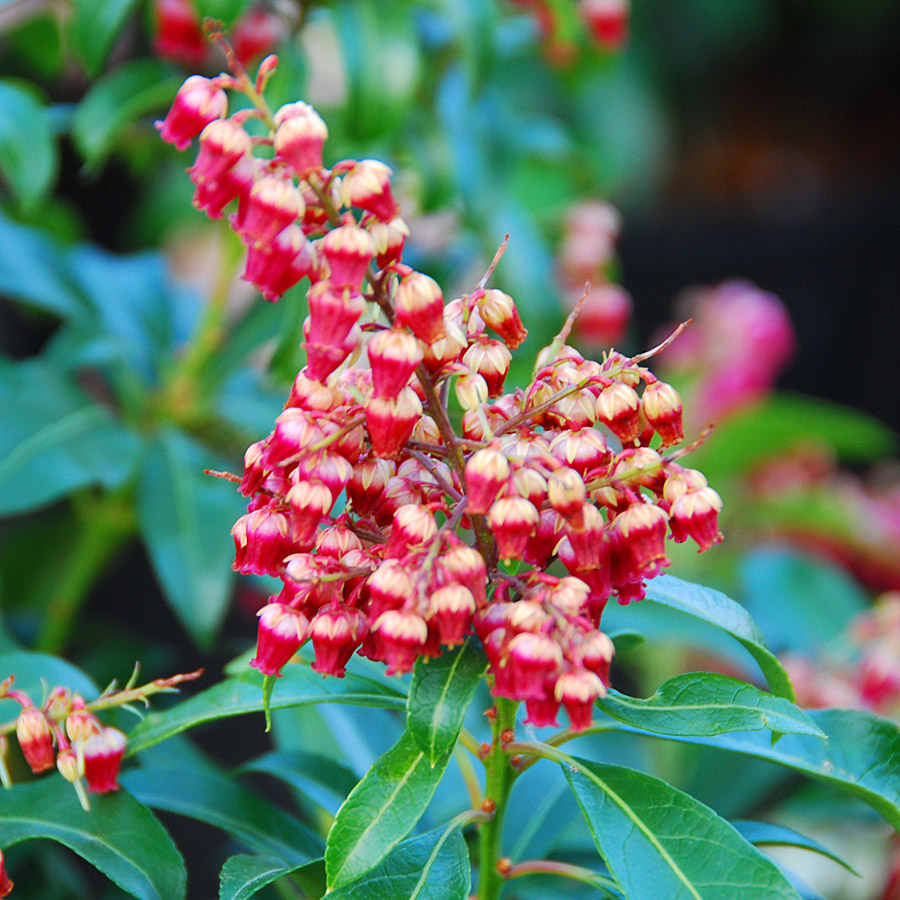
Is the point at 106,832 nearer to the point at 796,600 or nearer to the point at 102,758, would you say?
the point at 102,758

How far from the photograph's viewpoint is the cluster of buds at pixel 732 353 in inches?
61.7

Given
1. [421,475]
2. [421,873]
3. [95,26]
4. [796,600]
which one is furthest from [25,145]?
[796,600]

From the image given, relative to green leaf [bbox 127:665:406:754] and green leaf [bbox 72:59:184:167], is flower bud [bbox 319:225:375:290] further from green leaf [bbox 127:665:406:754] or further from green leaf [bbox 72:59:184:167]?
green leaf [bbox 72:59:184:167]

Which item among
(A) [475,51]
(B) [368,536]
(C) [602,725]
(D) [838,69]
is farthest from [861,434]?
(D) [838,69]

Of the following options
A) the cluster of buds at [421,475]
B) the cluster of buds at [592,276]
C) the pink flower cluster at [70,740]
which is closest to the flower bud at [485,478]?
the cluster of buds at [421,475]

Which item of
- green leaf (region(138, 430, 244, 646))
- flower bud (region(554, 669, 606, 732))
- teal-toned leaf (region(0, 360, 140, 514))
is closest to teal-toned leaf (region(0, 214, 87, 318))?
teal-toned leaf (region(0, 360, 140, 514))

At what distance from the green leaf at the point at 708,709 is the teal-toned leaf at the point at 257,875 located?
0.60 ft

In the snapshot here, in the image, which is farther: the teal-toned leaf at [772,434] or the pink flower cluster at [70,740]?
the teal-toned leaf at [772,434]

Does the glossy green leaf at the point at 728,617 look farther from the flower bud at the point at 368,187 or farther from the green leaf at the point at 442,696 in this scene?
the flower bud at the point at 368,187

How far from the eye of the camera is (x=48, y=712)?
56 cm

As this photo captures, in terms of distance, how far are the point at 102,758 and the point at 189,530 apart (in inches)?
16.4

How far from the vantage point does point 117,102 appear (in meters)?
1.04

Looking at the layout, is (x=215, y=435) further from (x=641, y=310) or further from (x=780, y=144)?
(x=780, y=144)

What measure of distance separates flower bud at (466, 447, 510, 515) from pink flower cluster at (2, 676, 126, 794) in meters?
0.26
